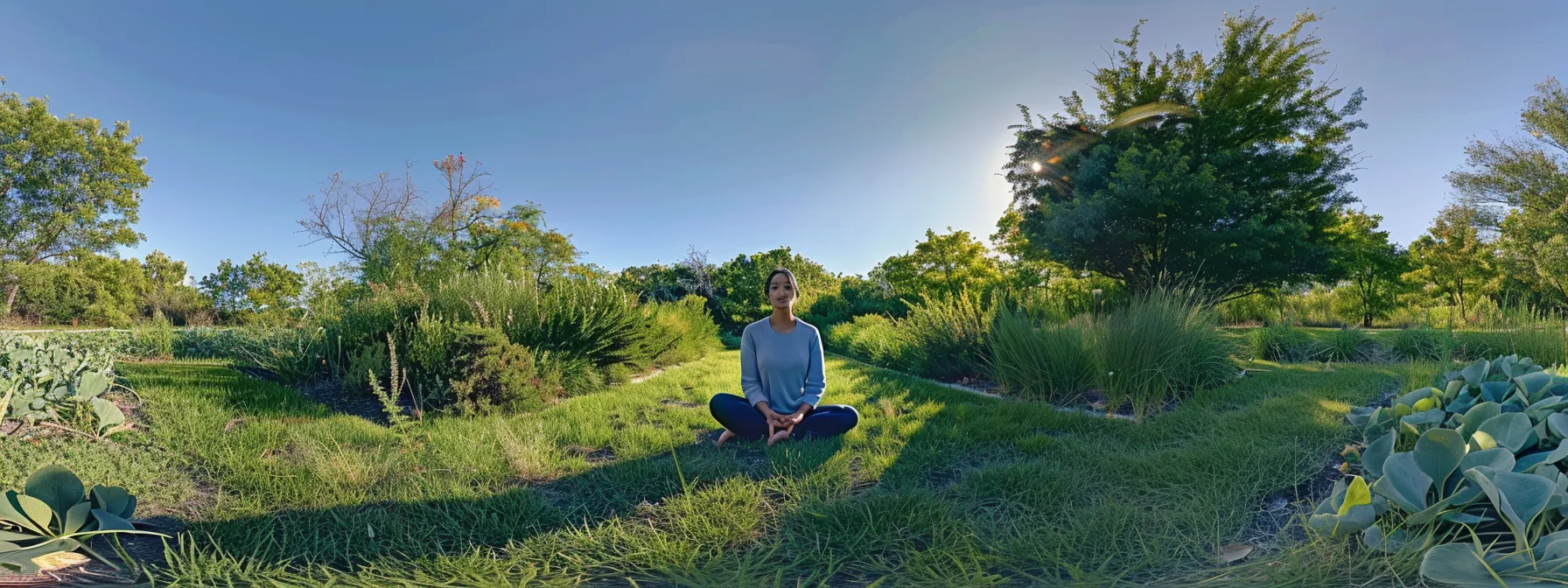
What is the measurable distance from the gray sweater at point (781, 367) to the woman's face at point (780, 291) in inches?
5.9

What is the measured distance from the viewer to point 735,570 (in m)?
1.81

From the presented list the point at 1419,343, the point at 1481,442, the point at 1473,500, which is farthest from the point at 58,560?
the point at 1419,343

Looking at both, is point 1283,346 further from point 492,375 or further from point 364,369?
point 364,369

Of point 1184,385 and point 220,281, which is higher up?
point 220,281

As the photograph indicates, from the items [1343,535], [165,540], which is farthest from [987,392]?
[165,540]

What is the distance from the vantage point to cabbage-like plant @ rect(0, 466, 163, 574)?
1763 mm

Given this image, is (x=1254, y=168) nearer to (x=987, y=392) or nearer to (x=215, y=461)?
(x=987, y=392)

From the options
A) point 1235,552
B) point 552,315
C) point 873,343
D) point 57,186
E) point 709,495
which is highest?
point 57,186

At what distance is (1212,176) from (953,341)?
350 inches

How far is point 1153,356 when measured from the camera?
4594mm

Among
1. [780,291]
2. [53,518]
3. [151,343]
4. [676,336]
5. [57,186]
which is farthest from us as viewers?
[57,186]

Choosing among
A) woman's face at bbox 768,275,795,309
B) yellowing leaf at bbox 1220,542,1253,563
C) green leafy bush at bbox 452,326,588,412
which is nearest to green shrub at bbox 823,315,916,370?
woman's face at bbox 768,275,795,309

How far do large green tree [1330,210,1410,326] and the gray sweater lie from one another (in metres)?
16.4

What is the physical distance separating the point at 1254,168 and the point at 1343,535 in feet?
45.9
